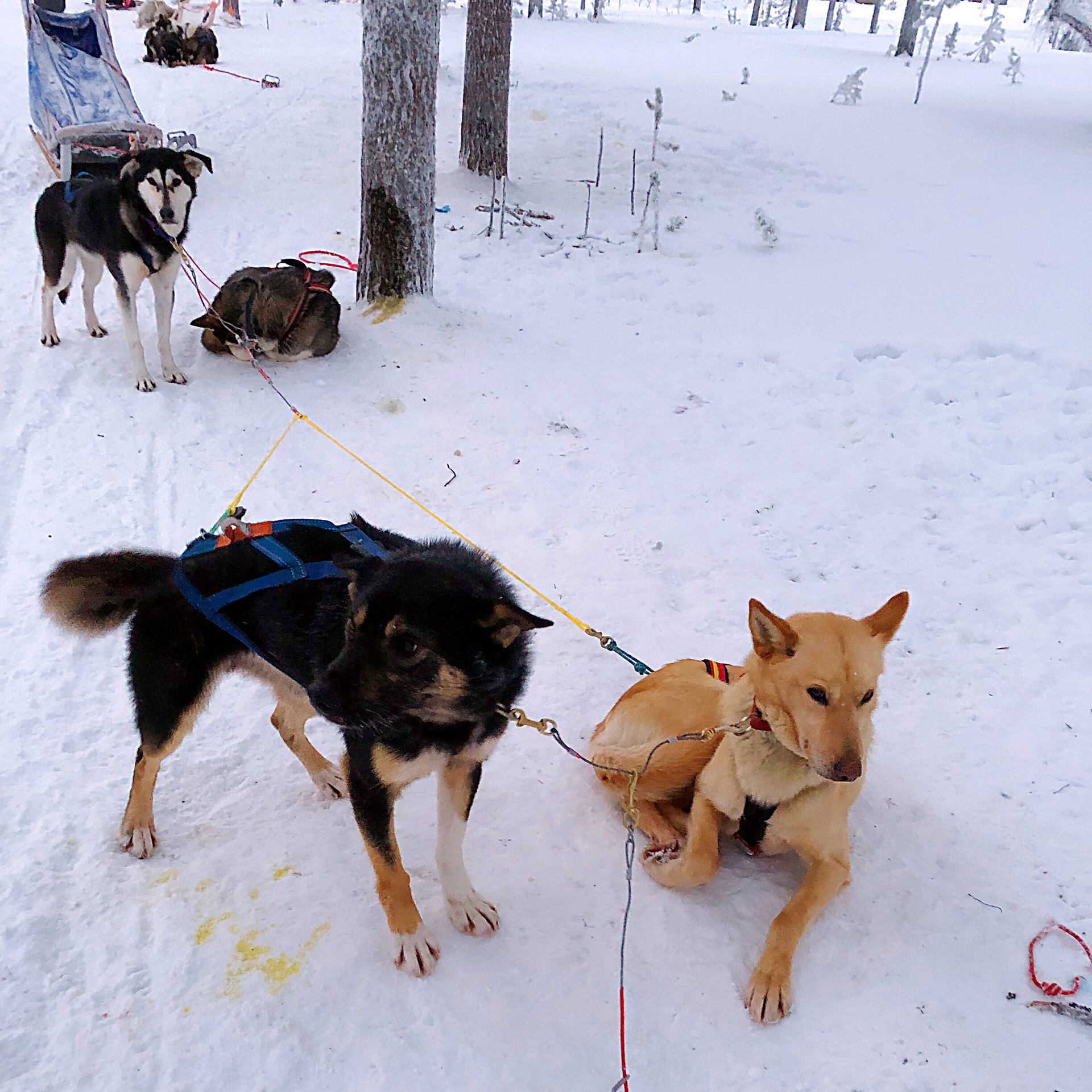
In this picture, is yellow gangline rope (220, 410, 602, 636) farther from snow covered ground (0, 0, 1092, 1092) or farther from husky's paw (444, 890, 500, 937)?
husky's paw (444, 890, 500, 937)

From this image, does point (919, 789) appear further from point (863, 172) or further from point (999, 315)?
point (863, 172)

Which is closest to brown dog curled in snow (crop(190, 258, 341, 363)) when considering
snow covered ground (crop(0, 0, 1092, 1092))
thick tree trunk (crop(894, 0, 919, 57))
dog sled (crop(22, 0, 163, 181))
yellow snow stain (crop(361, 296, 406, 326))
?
snow covered ground (crop(0, 0, 1092, 1092))

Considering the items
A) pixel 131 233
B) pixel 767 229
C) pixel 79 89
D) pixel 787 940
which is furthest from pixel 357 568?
pixel 79 89

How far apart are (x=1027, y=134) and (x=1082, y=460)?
762 cm

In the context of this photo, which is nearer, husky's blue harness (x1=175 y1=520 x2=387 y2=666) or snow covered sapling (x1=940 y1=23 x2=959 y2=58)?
husky's blue harness (x1=175 y1=520 x2=387 y2=666)

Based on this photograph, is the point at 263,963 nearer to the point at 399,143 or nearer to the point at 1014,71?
the point at 399,143

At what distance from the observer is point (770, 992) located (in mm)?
2068

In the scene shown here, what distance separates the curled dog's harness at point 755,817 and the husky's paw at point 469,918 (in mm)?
778

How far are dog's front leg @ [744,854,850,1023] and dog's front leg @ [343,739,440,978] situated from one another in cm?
86

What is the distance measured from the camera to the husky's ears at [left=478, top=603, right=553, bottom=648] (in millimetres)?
1780

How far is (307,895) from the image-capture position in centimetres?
232

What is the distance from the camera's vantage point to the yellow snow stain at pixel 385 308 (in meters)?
6.22

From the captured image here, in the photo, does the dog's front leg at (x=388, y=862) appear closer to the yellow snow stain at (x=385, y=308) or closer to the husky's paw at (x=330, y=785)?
the husky's paw at (x=330, y=785)

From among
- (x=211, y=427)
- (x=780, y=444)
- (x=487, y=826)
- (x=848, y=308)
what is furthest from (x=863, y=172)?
(x=487, y=826)
